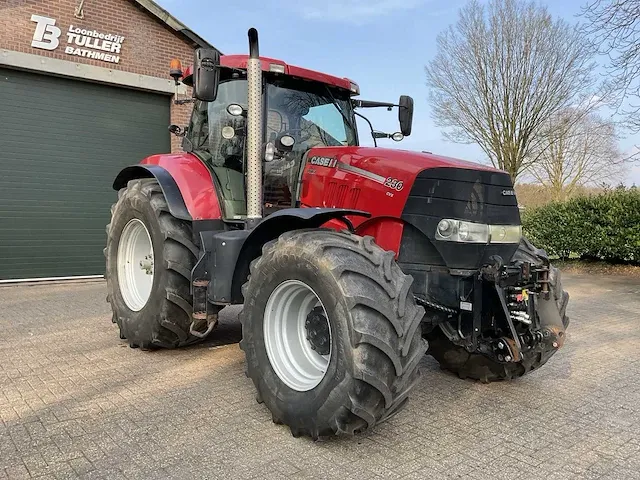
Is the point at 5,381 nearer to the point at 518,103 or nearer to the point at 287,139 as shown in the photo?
the point at 287,139

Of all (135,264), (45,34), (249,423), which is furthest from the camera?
(45,34)

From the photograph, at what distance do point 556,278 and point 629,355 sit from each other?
2.19 m

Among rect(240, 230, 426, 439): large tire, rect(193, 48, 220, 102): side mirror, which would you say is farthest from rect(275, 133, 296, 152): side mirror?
rect(240, 230, 426, 439): large tire

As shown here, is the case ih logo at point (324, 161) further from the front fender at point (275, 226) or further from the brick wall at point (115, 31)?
the brick wall at point (115, 31)

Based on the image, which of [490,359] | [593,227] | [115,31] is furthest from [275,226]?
[593,227]

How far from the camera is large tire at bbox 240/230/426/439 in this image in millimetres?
2891

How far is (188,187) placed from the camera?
472cm

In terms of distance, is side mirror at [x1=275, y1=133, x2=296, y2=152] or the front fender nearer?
the front fender

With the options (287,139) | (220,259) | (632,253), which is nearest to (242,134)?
(287,139)

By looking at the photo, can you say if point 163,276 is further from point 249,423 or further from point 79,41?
point 79,41

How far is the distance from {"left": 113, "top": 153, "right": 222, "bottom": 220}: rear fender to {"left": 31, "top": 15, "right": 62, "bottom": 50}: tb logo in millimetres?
5942

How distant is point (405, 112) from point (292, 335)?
2565 millimetres

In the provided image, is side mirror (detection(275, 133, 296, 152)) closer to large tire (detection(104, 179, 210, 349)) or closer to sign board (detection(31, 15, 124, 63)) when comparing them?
large tire (detection(104, 179, 210, 349))

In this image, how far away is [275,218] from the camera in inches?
142
